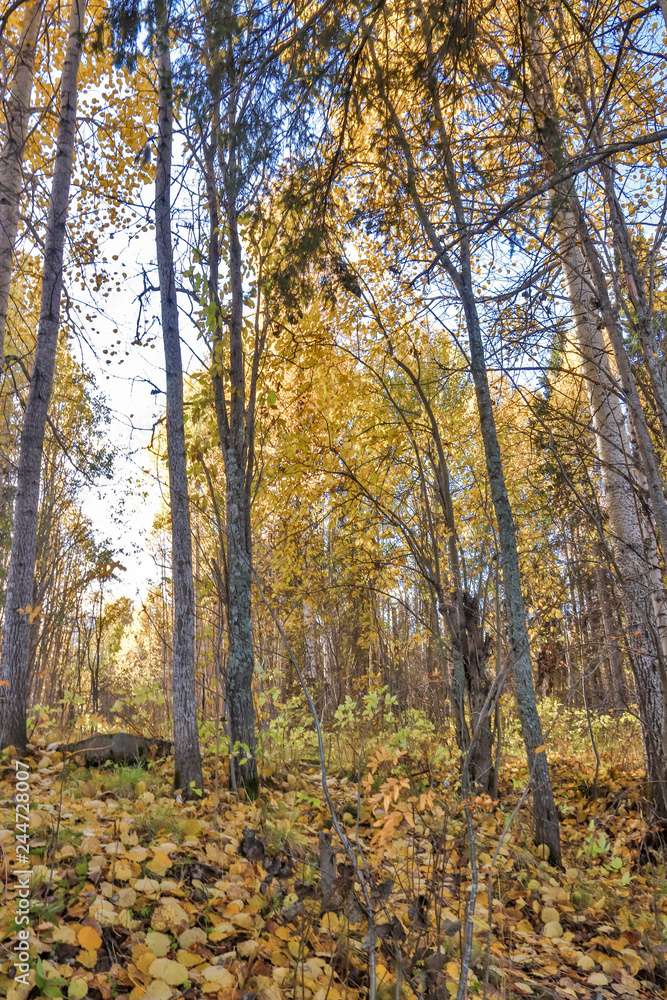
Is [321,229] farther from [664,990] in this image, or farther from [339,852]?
[664,990]

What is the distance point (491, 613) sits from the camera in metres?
5.66

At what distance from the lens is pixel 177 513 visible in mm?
4062

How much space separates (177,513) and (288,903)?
250 cm

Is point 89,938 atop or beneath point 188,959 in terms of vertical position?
atop

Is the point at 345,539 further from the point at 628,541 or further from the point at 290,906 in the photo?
the point at 290,906

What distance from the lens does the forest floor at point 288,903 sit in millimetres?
1822

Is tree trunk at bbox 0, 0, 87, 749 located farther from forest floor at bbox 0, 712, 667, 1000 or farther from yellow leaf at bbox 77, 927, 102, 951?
yellow leaf at bbox 77, 927, 102, 951

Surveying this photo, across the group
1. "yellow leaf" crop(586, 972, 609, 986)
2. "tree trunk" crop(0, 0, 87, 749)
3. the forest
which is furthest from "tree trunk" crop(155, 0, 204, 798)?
"yellow leaf" crop(586, 972, 609, 986)

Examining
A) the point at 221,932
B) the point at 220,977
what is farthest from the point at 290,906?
the point at 220,977

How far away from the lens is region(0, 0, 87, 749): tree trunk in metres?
3.95

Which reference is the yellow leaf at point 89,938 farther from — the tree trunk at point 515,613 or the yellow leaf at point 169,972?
the tree trunk at point 515,613

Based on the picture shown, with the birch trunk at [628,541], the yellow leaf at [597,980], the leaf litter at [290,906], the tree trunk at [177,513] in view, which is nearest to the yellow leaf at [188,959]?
the leaf litter at [290,906]

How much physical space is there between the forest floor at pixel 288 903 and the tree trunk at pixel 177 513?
0.29m

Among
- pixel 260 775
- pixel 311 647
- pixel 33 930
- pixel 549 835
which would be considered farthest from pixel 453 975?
pixel 311 647
